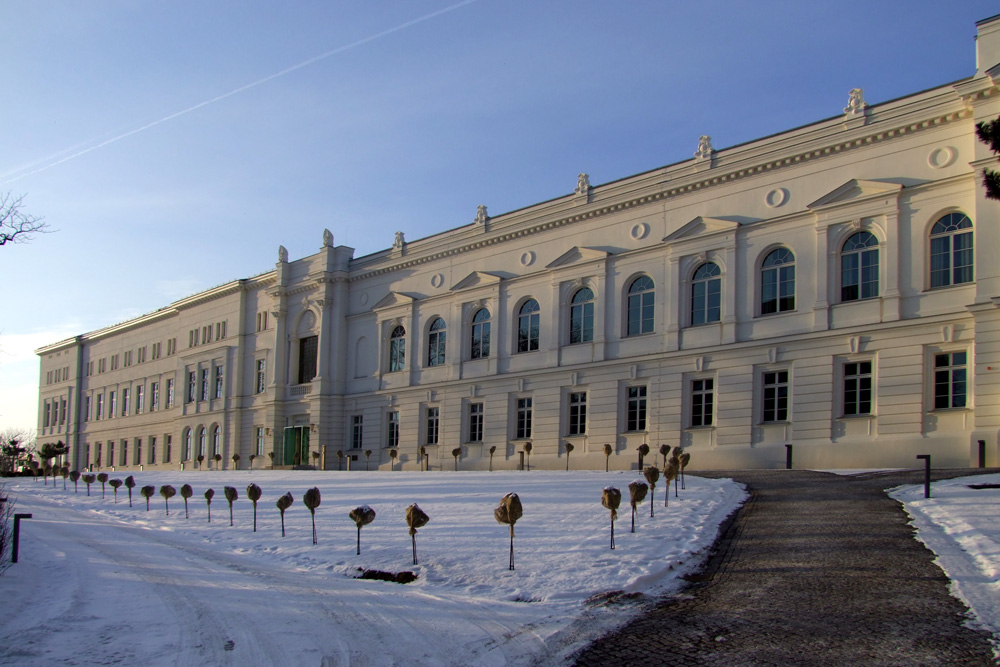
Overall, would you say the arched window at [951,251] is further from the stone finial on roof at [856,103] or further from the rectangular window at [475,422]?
the rectangular window at [475,422]

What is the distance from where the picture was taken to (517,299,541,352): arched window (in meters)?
41.6

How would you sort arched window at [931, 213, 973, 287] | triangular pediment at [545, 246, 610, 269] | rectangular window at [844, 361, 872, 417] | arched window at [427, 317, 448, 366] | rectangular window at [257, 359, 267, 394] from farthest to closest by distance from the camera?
rectangular window at [257, 359, 267, 394] → arched window at [427, 317, 448, 366] → triangular pediment at [545, 246, 610, 269] → rectangular window at [844, 361, 872, 417] → arched window at [931, 213, 973, 287]

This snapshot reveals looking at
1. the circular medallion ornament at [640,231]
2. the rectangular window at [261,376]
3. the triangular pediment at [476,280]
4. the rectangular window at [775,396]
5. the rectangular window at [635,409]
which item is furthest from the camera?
the rectangular window at [261,376]

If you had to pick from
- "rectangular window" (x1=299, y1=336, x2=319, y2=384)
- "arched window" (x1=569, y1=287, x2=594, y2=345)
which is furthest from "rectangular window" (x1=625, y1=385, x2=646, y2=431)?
"rectangular window" (x1=299, y1=336, x2=319, y2=384)

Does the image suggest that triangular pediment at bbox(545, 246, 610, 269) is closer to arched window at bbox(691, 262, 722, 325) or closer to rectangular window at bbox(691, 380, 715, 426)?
arched window at bbox(691, 262, 722, 325)

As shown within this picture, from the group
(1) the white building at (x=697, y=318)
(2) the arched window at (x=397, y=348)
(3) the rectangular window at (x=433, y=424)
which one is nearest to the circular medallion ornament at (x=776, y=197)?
(1) the white building at (x=697, y=318)

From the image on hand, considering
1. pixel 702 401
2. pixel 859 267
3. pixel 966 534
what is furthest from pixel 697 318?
pixel 966 534

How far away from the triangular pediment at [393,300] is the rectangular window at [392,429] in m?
5.42

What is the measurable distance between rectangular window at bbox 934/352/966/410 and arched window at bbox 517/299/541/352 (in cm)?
1711

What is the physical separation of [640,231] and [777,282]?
633cm

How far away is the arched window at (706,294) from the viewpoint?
115ft

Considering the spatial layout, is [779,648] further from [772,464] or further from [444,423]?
[444,423]

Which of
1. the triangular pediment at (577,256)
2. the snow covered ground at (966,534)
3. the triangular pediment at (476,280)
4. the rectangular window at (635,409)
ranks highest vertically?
the triangular pediment at (577,256)

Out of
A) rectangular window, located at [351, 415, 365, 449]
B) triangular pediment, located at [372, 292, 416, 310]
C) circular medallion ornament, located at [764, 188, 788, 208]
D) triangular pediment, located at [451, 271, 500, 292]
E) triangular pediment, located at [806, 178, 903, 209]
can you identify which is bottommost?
rectangular window, located at [351, 415, 365, 449]
